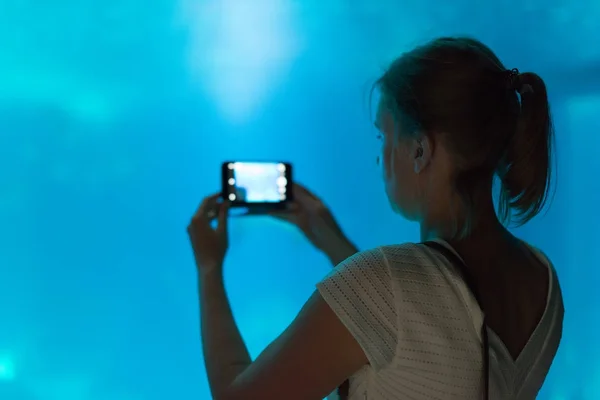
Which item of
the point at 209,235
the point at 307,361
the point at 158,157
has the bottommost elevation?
the point at 307,361

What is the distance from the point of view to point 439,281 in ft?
1.95

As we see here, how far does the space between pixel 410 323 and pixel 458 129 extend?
22cm

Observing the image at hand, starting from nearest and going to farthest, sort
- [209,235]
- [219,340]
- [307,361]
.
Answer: [307,361] < [219,340] < [209,235]

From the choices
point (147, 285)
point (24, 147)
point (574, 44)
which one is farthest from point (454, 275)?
point (574, 44)

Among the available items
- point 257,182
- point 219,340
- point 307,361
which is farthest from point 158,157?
point 307,361

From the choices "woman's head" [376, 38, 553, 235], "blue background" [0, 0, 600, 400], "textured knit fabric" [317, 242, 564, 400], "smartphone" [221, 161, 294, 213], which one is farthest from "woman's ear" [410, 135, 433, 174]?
"blue background" [0, 0, 600, 400]

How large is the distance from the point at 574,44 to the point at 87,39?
1067 mm

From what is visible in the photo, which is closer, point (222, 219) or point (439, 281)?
point (439, 281)

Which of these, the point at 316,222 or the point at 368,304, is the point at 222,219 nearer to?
the point at 316,222

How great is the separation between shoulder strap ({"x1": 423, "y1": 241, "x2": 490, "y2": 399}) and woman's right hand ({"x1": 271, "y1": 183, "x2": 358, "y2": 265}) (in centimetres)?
35

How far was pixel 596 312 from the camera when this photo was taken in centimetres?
146

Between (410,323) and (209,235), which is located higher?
(209,235)

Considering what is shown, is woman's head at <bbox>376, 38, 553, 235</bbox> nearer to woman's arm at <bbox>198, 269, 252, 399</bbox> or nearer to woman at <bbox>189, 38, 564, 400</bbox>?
woman at <bbox>189, 38, 564, 400</bbox>

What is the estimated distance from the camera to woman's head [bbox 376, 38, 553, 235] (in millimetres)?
632
